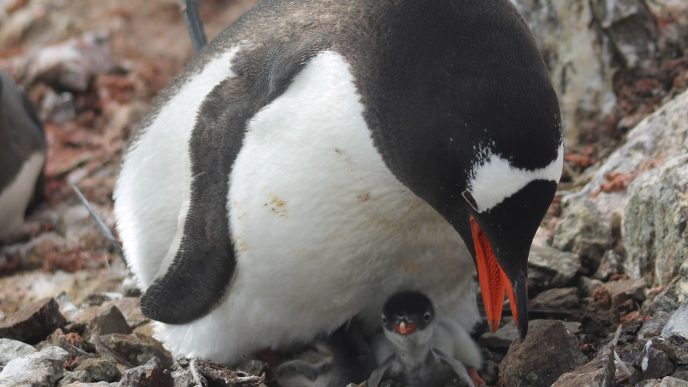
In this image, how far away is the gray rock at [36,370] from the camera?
3736mm

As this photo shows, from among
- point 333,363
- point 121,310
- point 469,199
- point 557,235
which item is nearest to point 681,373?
point 469,199

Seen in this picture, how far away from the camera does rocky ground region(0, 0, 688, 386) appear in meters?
3.75

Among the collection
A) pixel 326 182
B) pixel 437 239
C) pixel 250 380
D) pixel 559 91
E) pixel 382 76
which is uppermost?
pixel 382 76

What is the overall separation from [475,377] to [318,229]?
861 mm

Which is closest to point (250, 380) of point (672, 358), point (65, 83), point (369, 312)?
point (369, 312)

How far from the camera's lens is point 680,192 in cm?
409

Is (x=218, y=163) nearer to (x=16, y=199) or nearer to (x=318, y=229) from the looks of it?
(x=318, y=229)

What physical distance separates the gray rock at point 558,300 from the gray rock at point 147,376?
1.60 m

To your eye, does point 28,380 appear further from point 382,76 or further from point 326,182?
point 382,76

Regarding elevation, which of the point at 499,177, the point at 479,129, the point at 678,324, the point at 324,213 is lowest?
the point at 678,324

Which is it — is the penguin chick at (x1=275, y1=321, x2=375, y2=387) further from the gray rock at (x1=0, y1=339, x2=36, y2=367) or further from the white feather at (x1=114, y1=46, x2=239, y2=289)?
the gray rock at (x1=0, y1=339, x2=36, y2=367)

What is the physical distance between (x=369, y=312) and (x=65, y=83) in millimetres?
5101

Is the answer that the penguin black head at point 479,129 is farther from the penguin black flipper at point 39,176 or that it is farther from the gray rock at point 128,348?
the penguin black flipper at point 39,176

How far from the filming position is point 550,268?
4.55 meters
